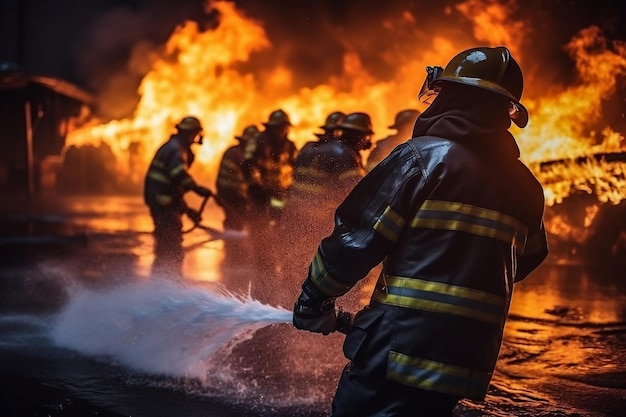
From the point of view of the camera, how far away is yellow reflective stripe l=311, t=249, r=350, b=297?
239 centimetres

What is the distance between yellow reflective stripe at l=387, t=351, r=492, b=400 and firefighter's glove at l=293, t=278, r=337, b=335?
317 mm

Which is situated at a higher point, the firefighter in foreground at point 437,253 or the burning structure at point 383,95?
the burning structure at point 383,95

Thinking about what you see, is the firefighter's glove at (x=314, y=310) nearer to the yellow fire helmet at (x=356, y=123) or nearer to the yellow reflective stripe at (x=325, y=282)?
the yellow reflective stripe at (x=325, y=282)

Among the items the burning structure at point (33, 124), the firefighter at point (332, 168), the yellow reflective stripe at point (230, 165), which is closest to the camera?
the firefighter at point (332, 168)

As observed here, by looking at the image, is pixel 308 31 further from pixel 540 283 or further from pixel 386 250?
pixel 386 250

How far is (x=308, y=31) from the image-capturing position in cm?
2186

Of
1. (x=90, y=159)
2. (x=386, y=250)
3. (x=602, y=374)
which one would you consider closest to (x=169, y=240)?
(x=602, y=374)

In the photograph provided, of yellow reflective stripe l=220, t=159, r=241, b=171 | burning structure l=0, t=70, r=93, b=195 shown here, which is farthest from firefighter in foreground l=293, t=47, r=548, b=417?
burning structure l=0, t=70, r=93, b=195

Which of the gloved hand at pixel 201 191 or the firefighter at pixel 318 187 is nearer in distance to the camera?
the firefighter at pixel 318 187

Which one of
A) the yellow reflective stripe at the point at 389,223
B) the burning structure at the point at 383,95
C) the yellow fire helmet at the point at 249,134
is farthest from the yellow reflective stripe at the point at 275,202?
the yellow reflective stripe at the point at 389,223

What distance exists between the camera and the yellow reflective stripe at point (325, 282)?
7.84 feet

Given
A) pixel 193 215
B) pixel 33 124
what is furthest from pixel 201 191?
pixel 33 124

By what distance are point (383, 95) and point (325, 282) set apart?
16402mm

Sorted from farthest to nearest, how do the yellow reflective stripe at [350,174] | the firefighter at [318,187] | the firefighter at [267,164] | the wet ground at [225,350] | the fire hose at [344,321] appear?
the firefighter at [267,164] → the yellow reflective stripe at [350,174] → the firefighter at [318,187] → the wet ground at [225,350] → the fire hose at [344,321]
